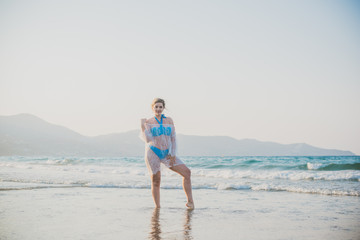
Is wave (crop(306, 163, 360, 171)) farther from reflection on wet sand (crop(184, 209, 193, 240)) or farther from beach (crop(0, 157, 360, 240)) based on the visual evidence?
reflection on wet sand (crop(184, 209, 193, 240))

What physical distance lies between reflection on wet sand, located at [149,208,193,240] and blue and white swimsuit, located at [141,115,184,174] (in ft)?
2.74

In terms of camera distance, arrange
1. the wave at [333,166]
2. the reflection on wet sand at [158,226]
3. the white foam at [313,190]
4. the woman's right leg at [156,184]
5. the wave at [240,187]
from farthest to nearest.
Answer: the wave at [333,166] → the wave at [240,187] → the white foam at [313,190] → the woman's right leg at [156,184] → the reflection on wet sand at [158,226]

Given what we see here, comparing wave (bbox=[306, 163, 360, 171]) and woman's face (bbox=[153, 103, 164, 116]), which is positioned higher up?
woman's face (bbox=[153, 103, 164, 116])

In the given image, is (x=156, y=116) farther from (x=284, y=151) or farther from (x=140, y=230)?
(x=284, y=151)

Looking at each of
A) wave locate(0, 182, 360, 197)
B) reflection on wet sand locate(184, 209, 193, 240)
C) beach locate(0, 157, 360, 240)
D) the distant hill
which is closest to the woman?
reflection on wet sand locate(184, 209, 193, 240)

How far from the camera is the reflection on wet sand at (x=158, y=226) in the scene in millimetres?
3712

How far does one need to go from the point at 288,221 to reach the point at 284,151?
156708mm

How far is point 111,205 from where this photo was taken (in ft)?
19.5

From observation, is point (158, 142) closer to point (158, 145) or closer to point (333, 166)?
point (158, 145)

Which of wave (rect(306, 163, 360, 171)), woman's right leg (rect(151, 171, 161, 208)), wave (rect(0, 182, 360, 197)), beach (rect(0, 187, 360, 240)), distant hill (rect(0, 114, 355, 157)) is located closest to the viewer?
beach (rect(0, 187, 360, 240))

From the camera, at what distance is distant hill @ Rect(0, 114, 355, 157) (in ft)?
284

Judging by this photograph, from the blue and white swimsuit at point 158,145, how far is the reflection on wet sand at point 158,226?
2.74 ft

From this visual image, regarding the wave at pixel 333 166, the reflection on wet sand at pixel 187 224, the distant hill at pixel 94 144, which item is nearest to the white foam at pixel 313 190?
the reflection on wet sand at pixel 187 224

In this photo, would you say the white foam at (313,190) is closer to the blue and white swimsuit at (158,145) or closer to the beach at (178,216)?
the beach at (178,216)
